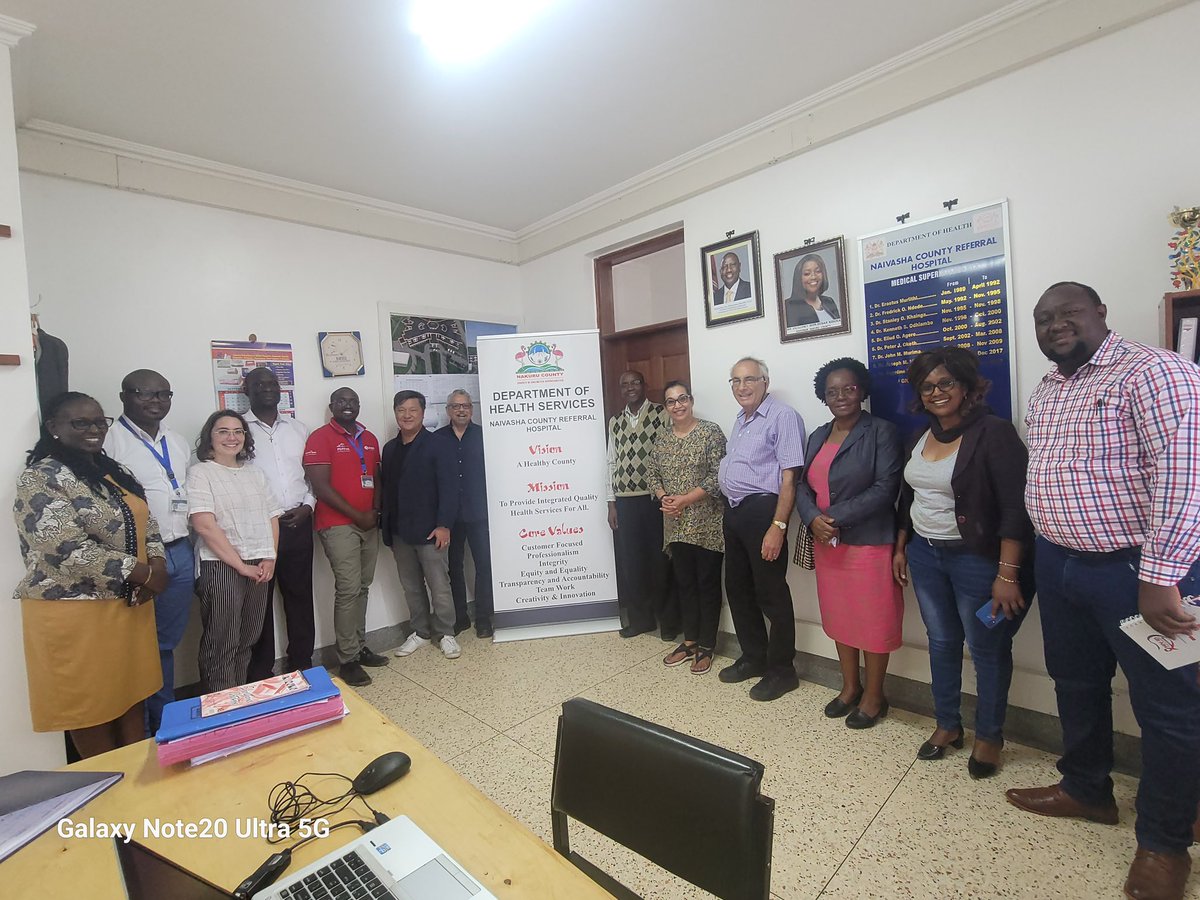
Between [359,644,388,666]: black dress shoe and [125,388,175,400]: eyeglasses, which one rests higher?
[125,388,175,400]: eyeglasses

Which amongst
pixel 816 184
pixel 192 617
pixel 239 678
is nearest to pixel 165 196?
pixel 192 617

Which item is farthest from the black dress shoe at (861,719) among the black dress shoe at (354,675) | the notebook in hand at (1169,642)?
the black dress shoe at (354,675)

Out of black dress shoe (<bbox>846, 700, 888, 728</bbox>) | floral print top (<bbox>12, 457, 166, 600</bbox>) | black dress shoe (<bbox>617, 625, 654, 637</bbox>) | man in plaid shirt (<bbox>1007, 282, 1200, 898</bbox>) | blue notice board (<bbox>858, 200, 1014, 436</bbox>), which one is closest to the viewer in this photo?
man in plaid shirt (<bbox>1007, 282, 1200, 898</bbox>)

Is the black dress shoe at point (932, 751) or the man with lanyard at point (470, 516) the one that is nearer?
the black dress shoe at point (932, 751)

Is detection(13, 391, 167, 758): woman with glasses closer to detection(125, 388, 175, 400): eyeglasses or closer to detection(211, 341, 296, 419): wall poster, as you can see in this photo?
detection(125, 388, 175, 400): eyeglasses

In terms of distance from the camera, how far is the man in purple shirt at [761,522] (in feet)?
8.86

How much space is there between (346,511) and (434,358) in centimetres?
127

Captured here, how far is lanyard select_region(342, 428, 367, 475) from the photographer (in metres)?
3.28

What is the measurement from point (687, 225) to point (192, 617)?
3375 millimetres

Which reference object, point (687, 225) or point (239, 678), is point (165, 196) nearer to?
point (239, 678)

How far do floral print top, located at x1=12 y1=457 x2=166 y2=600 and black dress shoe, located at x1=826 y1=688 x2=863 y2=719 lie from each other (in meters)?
2.85

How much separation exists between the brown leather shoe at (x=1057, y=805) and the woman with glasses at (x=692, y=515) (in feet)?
4.66

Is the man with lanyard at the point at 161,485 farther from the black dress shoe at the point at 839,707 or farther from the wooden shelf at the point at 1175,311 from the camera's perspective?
the wooden shelf at the point at 1175,311

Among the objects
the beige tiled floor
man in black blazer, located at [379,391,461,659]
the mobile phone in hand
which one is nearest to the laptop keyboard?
the beige tiled floor
